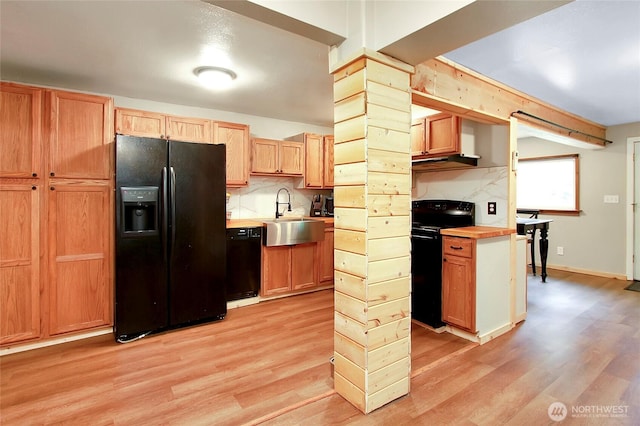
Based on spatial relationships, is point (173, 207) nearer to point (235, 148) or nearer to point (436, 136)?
point (235, 148)

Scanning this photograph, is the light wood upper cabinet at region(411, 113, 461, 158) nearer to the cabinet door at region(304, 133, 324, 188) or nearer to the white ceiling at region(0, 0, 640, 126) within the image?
the white ceiling at region(0, 0, 640, 126)

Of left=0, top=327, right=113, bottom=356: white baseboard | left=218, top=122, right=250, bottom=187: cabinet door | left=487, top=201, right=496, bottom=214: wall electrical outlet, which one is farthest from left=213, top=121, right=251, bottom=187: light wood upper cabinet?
left=487, top=201, right=496, bottom=214: wall electrical outlet

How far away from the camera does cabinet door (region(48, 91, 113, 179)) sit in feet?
8.92

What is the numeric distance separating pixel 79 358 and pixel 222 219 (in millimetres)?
1577

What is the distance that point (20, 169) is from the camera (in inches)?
103

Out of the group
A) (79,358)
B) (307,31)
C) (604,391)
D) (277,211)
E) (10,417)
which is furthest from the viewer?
(277,211)

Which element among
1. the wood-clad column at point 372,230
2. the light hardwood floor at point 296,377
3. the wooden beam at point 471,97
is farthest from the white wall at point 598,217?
the wood-clad column at point 372,230

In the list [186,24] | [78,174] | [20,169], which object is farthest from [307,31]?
[20,169]

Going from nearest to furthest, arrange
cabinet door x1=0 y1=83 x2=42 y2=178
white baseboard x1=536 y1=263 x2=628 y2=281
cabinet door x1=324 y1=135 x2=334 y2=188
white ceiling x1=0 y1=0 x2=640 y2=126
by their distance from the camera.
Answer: white ceiling x1=0 y1=0 x2=640 y2=126, cabinet door x1=0 y1=83 x2=42 y2=178, cabinet door x1=324 y1=135 x2=334 y2=188, white baseboard x1=536 y1=263 x2=628 y2=281

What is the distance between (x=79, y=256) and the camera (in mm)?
2826

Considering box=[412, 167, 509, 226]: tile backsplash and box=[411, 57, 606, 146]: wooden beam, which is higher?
box=[411, 57, 606, 146]: wooden beam

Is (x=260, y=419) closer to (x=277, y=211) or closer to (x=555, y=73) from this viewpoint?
(x=277, y=211)

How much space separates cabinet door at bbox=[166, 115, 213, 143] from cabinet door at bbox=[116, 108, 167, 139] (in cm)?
8

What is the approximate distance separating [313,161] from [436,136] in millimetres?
1770
